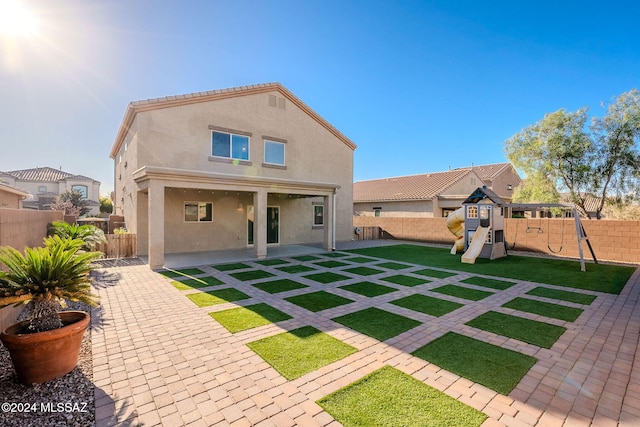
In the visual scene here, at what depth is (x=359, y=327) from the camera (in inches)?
206

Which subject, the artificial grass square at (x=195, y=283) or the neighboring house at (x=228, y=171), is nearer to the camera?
the artificial grass square at (x=195, y=283)

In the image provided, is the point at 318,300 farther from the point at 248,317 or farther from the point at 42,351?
the point at 42,351

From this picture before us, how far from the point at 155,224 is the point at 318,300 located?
670cm

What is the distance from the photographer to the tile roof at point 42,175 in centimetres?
3672

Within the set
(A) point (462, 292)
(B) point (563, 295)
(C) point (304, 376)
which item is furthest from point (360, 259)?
(C) point (304, 376)

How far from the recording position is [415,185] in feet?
89.6

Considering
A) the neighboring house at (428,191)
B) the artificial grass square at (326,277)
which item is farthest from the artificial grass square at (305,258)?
the neighboring house at (428,191)

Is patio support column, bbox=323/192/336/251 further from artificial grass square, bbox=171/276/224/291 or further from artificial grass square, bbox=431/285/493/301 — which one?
artificial grass square, bbox=431/285/493/301

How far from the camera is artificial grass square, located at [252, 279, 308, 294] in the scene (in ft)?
25.0

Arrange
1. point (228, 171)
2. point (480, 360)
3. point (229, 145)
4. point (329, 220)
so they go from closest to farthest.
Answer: point (480, 360) < point (228, 171) < point (229, 145) < point (329, 220)

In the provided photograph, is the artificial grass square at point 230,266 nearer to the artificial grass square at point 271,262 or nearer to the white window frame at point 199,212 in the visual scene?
the artificial grass square at point 271,262

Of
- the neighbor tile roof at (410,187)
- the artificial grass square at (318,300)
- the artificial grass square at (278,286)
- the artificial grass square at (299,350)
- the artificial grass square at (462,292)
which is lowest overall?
the artificial grass square at (462,292)

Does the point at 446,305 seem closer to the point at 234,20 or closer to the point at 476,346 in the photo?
the point at 476,346

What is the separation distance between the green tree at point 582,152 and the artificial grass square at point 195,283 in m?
20.2
